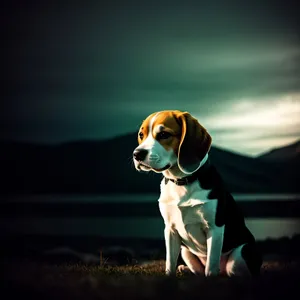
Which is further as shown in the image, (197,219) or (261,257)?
(261,257)

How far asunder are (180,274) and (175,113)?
5.69ft

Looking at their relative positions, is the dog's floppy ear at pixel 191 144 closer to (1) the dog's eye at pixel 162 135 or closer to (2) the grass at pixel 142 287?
(1) the dog's eye at pixel 162 135

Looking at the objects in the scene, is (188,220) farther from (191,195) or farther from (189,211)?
(191,195)

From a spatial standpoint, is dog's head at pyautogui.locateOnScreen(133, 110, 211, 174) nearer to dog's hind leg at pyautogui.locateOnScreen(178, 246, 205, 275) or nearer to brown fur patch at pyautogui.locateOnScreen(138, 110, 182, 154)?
brown fur patch at pyautogui.locateOnScreen(138, 110, 182, 154)

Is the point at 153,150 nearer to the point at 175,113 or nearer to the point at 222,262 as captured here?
the point at 175,113

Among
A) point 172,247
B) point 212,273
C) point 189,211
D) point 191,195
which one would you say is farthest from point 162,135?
point 212,273

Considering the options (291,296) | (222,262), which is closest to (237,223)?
(222,262)

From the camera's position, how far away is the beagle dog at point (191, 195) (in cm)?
587

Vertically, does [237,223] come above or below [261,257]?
above

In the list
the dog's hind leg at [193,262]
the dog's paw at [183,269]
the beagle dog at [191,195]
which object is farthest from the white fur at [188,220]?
the dog's paw at [183,269]

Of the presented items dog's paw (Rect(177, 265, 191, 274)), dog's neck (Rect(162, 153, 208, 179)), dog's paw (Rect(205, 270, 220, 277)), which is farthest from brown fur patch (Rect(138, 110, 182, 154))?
dog's paw (Rect(177, 265, 191, 274))

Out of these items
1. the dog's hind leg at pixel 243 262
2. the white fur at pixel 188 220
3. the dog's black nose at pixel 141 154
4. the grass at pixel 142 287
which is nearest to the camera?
the grass at pixel 142 287

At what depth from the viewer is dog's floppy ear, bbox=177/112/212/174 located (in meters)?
5.86

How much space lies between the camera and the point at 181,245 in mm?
6441
